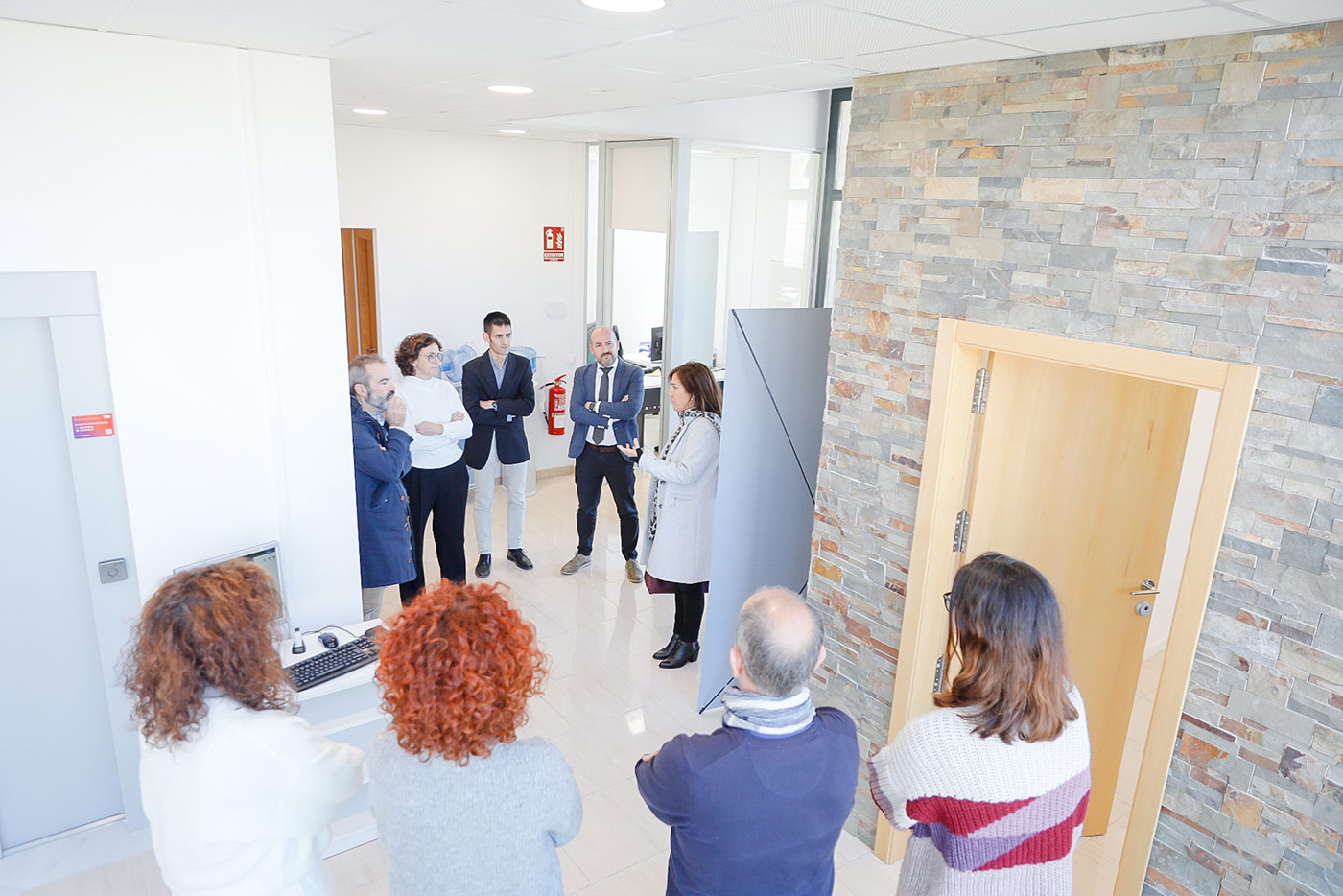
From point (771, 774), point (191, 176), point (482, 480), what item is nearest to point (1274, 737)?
point (771, 774)

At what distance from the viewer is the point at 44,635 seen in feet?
10.1

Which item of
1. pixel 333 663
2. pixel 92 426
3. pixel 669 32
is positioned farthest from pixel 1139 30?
pixel 92 426

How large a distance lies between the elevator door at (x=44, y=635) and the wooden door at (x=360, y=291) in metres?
3.76

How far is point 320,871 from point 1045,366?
275 centimetres

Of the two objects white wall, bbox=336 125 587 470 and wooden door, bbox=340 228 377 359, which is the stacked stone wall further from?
wooden door, bbox=340 228 377 359

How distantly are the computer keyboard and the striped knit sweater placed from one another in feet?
6.57

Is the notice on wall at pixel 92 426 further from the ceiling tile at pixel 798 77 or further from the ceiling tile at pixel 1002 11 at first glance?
the ceiling tile at pixel 1002 11

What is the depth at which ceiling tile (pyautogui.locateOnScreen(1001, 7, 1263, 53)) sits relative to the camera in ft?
6.10

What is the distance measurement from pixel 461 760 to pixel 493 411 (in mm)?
4099

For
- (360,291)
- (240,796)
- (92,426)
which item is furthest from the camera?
(360,291)

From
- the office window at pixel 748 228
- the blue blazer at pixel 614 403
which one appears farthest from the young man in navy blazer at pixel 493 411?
the office window at pixel 748 228

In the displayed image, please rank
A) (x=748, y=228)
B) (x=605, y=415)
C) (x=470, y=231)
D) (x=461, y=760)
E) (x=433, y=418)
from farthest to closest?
(x=748, y=228), (x=470, y=231), (x=605, y=415), (x=433, y=418), (x=461, y=760)

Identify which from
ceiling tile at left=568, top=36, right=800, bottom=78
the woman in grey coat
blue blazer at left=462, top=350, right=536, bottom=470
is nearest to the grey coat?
the woman in grey coat

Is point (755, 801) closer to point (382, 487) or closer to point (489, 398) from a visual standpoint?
point (382, 487)
